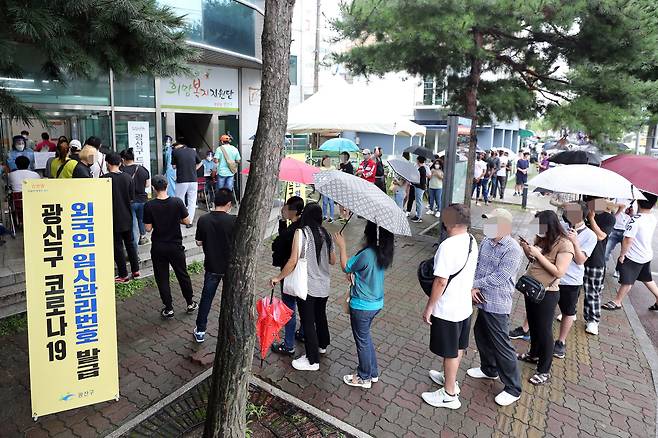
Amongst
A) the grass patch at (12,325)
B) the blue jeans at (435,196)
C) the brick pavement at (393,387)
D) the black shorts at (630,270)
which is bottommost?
the brick pavement at (393,387)

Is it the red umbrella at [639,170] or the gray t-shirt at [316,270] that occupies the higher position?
the red umbrella at [639,170]

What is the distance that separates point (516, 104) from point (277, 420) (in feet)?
26.2

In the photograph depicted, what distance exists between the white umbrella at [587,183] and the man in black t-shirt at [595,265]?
0.64 meters

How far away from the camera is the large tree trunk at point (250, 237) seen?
9.66 ft

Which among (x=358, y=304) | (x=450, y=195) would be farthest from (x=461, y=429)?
(x=450, y=195)

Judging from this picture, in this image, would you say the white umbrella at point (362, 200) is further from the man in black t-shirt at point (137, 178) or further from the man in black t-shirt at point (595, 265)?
the man in black t-shirt at point (137, 178)

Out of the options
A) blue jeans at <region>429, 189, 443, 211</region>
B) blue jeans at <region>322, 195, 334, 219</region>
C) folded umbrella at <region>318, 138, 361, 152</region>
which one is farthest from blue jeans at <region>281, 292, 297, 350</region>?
folded umbrella at <region>318, 138, 361, 152</region>

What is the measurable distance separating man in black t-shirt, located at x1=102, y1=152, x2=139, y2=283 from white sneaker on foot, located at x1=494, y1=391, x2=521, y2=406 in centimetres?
498

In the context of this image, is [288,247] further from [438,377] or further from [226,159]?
[226,159]

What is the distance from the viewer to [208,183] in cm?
1112

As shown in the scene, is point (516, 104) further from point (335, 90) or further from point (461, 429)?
point (461, 429)

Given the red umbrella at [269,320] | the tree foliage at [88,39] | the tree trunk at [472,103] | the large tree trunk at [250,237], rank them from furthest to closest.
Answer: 1. the tree trunk at [472,103]
2. the red umbrella at [269,320]
3. the tree foliage at [88,39]
4. the large tree trunk at [250,237]

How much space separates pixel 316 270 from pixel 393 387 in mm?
1366

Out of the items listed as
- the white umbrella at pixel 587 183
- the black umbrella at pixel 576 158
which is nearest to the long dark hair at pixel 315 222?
the white umbrella at pixel 587 183
